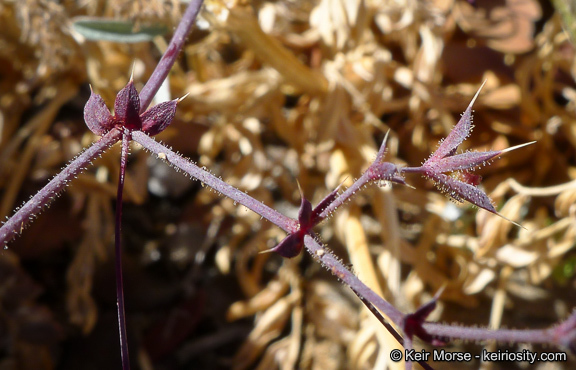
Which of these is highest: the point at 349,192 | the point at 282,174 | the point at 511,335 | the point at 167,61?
the point at 282,174

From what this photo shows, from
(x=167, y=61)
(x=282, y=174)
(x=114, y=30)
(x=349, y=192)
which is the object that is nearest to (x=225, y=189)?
(x=349, y=192)

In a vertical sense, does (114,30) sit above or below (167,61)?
above

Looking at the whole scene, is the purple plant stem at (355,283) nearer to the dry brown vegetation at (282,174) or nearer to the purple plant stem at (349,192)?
the purple plant stem at (349,192)

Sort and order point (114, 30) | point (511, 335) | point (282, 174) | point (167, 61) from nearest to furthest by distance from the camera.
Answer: point (511, 335) → point (167, 61) → point (114, 30) → point (282, 174)

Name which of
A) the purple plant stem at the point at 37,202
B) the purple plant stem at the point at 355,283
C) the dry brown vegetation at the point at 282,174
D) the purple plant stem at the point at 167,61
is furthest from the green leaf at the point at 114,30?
the purple plant stem at the point at 355,283

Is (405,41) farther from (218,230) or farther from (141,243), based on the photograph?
(141,243)

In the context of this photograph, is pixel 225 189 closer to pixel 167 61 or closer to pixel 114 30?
pixel 167 61
